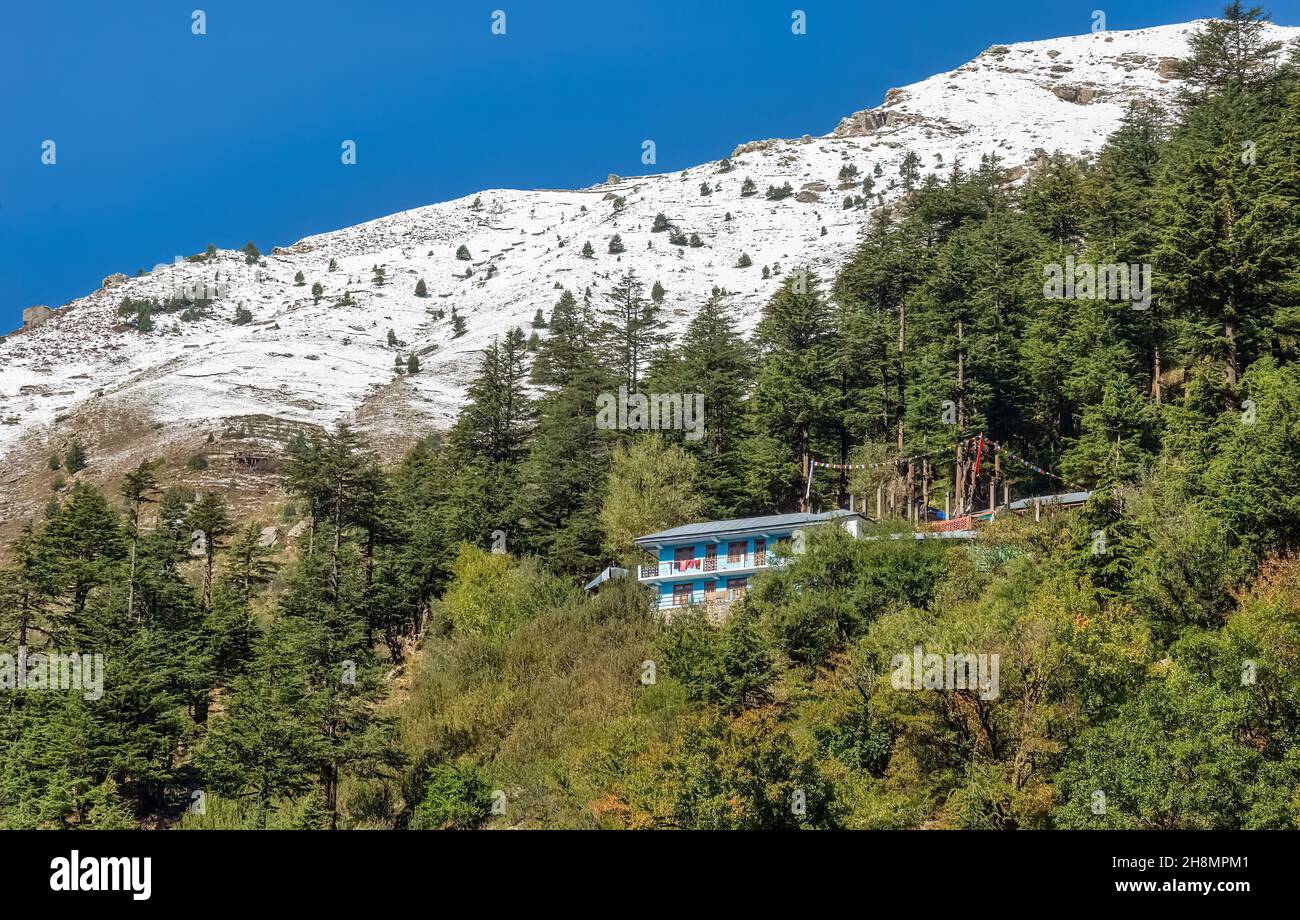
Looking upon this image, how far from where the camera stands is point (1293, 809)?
26500 mm

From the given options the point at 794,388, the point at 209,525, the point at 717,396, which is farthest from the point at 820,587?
the point at 209,525

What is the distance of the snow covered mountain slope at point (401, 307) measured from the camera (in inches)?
5256

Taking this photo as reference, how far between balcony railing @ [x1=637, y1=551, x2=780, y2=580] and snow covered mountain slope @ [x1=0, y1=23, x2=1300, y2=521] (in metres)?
68.8

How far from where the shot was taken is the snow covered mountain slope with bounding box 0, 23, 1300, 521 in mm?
133500

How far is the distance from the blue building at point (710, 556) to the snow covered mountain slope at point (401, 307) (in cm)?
6881

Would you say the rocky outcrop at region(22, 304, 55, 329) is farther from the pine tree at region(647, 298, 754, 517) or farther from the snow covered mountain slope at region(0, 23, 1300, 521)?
the pine tree at region(647, 298, 754, 517)

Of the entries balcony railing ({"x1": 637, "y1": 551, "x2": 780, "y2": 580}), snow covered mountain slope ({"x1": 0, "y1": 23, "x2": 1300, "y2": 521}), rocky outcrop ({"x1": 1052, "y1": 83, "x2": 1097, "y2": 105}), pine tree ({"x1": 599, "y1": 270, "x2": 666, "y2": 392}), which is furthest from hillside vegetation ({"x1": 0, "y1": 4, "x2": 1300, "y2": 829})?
rocky outcrop ({"x1": 1052, "y1": 83, "x2": 1097, "y2": 105})

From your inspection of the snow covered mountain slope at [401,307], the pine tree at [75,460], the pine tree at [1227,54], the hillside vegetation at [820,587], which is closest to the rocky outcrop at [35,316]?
the snow covered mountain slope at [401,307]

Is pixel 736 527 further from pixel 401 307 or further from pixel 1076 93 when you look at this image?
pixel 1076 93

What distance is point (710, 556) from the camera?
56.7 m

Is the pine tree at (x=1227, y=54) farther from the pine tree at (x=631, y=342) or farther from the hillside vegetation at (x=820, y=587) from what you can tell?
the pine tree at (x=631, y=342)

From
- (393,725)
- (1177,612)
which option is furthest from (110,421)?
(1177,612)

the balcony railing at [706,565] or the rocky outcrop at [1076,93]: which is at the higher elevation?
the rocky outcrop at [1076,93]

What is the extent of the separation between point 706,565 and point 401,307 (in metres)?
128
